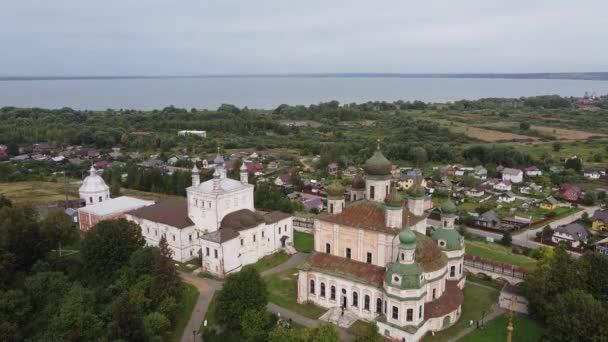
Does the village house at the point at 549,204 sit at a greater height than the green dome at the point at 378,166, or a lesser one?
lesser

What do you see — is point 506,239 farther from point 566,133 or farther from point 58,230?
point 566,133

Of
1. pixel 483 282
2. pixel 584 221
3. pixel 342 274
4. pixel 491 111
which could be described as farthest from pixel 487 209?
pixel 491 111

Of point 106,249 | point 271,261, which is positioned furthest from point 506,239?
point 106,249

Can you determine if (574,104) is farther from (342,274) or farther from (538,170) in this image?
(342,274)

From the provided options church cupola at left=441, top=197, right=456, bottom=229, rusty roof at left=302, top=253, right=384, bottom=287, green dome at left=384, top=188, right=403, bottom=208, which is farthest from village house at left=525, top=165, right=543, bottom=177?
rusty roof at left=302, top=253, right=384, bottom=287

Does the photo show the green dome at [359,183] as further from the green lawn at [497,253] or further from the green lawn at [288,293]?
the green lawn at [497,253]

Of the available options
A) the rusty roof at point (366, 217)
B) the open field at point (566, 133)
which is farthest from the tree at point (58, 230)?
the open field at point (566, 133)
